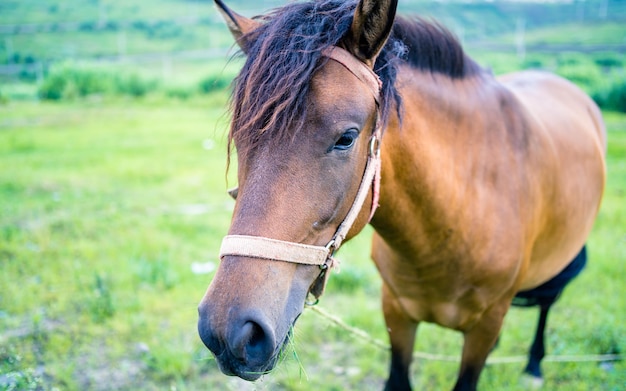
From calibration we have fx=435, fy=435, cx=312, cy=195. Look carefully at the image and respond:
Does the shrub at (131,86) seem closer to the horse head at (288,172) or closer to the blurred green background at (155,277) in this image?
the blurred green background at (155,277)

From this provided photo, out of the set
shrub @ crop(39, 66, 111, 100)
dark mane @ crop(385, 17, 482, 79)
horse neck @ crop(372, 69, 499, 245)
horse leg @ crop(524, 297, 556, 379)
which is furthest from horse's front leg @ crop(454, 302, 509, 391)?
shrub @ crop(39, 66, 111, 100)

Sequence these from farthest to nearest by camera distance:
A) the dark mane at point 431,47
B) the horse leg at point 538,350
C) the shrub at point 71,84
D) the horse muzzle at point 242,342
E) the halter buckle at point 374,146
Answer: the shrub at point 71,84
the horse leg at point 538,350
the dark mane at point 431,47
the halter buckle at point 374,146
the horse muzzle at point 242,342

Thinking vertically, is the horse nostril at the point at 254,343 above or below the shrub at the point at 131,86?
above

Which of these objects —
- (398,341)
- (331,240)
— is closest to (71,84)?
(398,341)

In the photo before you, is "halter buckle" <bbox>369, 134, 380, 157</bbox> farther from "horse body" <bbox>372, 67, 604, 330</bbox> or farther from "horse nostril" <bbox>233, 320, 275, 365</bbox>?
"horse nostril" <bbox>233, 320, 275, 365</bbox>

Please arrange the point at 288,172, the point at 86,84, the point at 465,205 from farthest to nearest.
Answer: the point at 86,84 < the point at 465,205 < the point at 288,172

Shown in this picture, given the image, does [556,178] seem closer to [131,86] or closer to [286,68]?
[286,68]

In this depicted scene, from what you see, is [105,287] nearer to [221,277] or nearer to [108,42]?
→ [221,277]

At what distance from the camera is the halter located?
1.29 metres

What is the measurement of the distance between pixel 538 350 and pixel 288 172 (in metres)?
2.90

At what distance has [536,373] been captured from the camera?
3205 millimetres

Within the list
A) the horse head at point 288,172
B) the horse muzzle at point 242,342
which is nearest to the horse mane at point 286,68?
the horse head at point 288,172

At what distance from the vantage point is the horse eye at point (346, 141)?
4.74 feet

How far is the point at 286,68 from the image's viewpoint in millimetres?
1428
